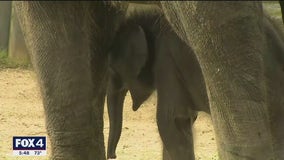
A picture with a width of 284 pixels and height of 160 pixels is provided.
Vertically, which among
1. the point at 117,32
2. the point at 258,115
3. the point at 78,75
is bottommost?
the point at 258,115

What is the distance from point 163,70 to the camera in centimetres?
416

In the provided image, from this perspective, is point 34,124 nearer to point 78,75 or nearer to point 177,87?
point 177,87

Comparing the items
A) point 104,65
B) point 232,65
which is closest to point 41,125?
point 104,65

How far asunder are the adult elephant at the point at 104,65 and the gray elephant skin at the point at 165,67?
0.30m

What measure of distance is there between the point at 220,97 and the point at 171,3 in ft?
1.01

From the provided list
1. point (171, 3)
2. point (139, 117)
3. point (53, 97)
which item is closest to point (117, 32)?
point (53, 97)

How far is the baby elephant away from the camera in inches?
161

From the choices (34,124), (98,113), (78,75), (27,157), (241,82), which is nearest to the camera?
(241,82)

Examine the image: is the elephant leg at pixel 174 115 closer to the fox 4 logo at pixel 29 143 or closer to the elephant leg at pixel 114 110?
the elephant leg at pixel 114 110

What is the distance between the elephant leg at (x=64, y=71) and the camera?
3074 mm

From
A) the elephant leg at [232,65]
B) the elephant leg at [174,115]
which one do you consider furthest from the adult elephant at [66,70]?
the elephant leg at [174,115]

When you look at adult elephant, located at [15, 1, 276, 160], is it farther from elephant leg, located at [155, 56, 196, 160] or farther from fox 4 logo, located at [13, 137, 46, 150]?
fox 4 logo, located at [13, 137, 46, 150]

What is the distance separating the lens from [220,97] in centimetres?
269

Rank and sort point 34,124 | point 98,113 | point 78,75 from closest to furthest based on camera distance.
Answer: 1. point 78,75
2. point 98,113
3. point 34,124
